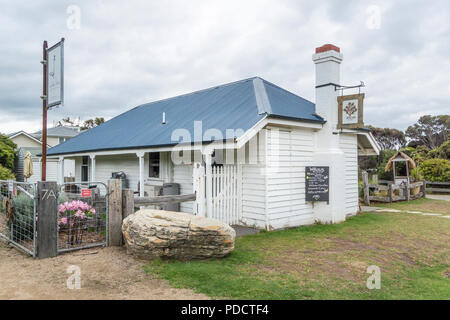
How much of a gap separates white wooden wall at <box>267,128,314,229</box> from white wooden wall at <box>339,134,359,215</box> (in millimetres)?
1915

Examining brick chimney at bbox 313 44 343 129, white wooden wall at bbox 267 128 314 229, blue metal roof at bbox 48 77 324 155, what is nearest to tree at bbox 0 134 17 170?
blue metal roof at bbox 48 77 324 155

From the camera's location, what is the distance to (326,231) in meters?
9.71

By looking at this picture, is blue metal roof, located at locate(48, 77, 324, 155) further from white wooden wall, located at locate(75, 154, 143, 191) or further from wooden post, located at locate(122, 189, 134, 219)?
wooden post, located at locate(122, 189, 134, 219)

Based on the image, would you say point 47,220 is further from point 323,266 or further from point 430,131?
point 430,131

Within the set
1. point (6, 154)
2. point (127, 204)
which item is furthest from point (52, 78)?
point (6, 154)

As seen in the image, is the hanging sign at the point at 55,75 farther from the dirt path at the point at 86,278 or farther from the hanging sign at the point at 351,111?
the hanging sign at the point at 351,111

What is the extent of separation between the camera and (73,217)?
23.0ft

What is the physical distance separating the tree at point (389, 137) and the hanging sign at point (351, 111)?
42.6 m

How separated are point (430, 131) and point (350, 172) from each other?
42504 millimetres

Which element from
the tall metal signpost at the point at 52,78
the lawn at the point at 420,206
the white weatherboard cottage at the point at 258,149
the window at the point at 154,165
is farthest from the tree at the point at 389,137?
the tall metal signpost at the point at 52,78

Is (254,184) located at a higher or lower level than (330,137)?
lower

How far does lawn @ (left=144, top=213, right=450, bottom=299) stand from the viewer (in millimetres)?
4926

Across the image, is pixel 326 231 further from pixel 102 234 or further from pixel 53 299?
pixel 53 299
